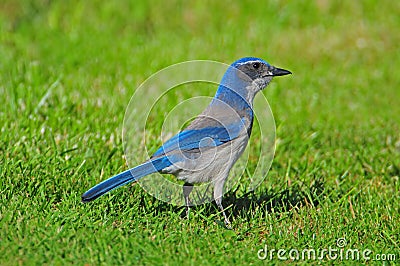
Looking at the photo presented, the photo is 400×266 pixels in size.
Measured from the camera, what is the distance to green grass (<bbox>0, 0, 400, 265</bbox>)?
173 inches

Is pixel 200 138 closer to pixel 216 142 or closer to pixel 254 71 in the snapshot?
pixel 216 142

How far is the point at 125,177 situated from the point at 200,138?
2.13 ft

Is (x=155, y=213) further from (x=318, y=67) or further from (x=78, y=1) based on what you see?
(x=78, y=1)

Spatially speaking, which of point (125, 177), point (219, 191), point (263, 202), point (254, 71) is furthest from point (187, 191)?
point (254, 71)

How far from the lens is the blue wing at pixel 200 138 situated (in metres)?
4.78

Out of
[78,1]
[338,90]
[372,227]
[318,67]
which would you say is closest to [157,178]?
[372,227]

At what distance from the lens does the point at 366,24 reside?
397 inches

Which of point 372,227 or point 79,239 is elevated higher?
point 79,239

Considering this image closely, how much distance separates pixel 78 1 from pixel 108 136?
463 centimetres

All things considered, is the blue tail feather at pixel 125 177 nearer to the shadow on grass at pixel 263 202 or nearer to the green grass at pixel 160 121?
the green grass at pixel 160 121

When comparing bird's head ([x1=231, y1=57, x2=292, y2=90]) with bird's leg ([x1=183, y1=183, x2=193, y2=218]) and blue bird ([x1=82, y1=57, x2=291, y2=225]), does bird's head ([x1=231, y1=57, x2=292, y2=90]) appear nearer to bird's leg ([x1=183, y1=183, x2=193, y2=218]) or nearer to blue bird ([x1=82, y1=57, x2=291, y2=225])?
blue bird ([x1=82, y1=57, x2=291, y2=225])

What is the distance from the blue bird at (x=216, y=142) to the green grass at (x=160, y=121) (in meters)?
0.27

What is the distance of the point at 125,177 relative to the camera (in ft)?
14.9

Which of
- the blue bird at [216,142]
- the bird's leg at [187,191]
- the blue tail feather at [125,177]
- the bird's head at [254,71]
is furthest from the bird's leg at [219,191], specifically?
the bird's head at [254,71]
